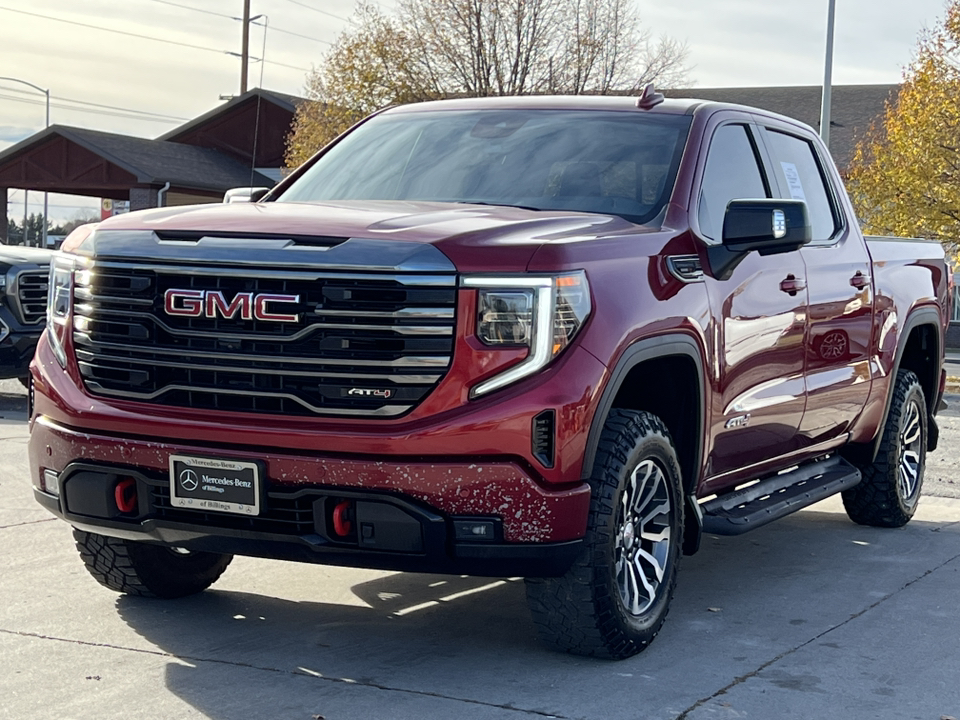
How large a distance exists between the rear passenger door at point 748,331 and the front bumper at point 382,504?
1224mm

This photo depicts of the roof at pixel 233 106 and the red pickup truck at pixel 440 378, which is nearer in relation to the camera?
the red pickup truck at pixel 440 378

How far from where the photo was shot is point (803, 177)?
688 cm

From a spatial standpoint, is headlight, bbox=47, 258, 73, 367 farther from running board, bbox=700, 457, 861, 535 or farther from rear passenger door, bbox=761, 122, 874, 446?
rear passenger door, bbox=761, 122, 874, 446

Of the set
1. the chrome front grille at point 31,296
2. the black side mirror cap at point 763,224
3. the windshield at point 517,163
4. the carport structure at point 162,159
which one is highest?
the carport structure at point 162,159

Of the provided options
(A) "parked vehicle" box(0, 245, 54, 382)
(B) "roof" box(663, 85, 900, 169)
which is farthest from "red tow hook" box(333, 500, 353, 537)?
(B) "roof" box(663, 85, 900, 169)

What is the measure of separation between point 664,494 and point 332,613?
4.56 feet

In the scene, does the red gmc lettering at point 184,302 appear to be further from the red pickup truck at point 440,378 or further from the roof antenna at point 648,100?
the roof antenna at point 648,100

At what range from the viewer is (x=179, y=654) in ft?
15.7

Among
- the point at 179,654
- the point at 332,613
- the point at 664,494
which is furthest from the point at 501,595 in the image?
the point at 179,654

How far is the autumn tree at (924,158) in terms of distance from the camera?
2825 cm

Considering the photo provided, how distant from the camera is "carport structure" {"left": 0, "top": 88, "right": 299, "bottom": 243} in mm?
38219

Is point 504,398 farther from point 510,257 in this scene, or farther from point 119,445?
point 119,445

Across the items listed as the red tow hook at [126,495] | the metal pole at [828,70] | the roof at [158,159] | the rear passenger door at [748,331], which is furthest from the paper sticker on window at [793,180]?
the roof at [158,159]

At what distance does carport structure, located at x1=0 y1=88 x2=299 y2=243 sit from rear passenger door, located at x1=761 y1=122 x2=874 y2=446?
31.4 m
